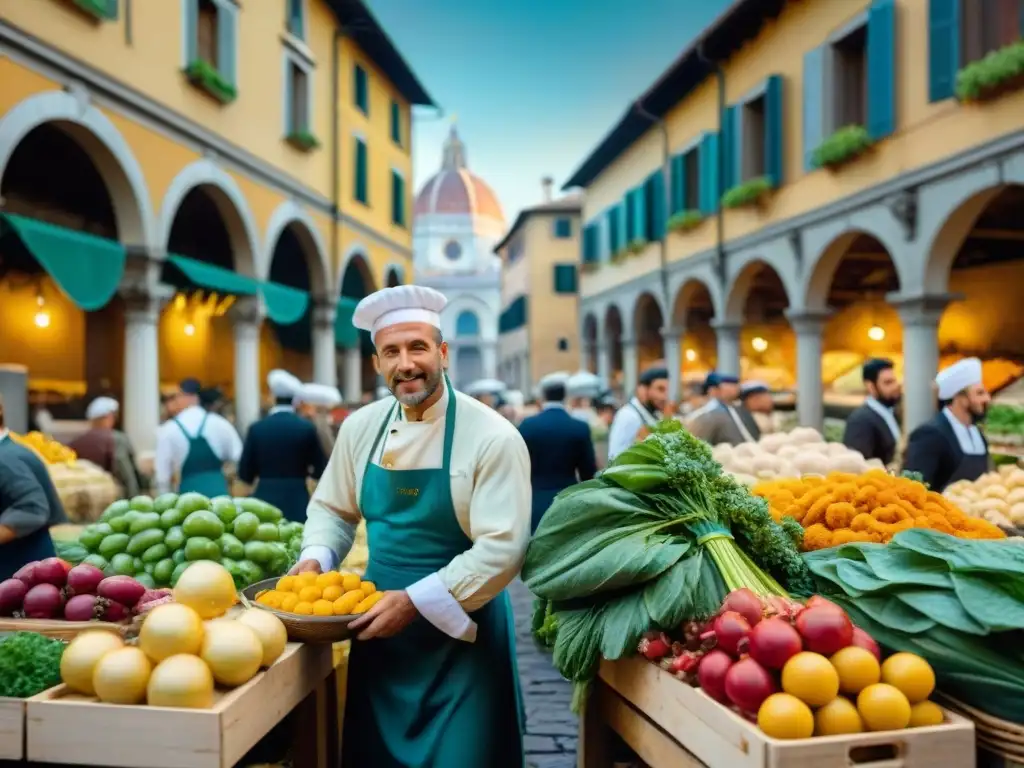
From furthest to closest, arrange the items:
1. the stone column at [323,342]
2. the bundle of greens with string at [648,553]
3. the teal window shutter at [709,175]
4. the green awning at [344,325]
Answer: the green awning at [344,325] → the stone column at [323,342] → the teal window shutter at [709,175] → the bundle of greens with string at [648,553]

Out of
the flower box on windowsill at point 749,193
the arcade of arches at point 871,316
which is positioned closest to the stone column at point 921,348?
the arcade of arches at point 871,316

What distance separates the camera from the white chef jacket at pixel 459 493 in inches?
100

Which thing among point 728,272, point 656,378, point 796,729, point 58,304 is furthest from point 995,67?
point 58,304

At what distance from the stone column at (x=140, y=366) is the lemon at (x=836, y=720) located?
9773 millimetres

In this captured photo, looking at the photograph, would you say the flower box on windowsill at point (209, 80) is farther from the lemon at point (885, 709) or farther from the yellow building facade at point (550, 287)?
the yellow building facade at point (550, 287)

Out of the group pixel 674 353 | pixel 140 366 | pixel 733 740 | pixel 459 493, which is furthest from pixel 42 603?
pixel 674 353

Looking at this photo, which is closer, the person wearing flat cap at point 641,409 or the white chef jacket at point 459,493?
the white chef jacket at point 459,493

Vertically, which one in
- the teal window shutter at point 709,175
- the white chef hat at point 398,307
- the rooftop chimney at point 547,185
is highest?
the rooftop chimney at point 547,185

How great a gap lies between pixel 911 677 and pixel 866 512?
1318mm

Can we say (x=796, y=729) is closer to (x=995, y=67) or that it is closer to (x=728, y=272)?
(x=995, y=67)

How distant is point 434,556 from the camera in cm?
275

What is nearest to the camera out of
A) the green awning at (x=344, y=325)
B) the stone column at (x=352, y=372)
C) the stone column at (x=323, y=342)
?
the stone column at (x=323, y=342)

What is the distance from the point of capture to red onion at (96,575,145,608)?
112 inches

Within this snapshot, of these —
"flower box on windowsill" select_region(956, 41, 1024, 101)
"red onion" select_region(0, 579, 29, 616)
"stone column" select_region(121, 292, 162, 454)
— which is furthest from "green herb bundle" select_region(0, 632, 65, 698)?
"flower box on windowsill" select_region(956, 41, 1024, 101)
